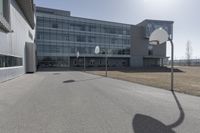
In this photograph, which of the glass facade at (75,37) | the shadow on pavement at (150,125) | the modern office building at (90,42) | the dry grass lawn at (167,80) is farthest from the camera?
the modern office building at (90,42)

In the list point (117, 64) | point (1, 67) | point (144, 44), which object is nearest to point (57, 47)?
point (117, 64)

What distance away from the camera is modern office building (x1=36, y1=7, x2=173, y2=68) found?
52.4m

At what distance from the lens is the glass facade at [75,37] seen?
52094 mm

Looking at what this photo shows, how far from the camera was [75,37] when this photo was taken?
2247 inches

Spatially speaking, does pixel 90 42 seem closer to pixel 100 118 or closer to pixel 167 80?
pixel 167 80

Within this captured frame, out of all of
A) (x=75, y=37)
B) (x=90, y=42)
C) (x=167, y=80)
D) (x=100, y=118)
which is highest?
(x=75, y=37)

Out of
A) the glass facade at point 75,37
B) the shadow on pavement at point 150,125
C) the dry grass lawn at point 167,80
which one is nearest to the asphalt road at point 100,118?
the shadow on pavement at point 150,125

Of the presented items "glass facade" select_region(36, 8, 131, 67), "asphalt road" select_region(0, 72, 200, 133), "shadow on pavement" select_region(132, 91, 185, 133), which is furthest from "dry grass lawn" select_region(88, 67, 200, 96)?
"glass facade" select_region(36, 8, 131, 67)

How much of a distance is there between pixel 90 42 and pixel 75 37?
547 centimetres

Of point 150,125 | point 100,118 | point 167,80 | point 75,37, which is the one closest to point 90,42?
point 75,37

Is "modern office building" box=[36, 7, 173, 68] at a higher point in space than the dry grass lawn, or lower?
higher

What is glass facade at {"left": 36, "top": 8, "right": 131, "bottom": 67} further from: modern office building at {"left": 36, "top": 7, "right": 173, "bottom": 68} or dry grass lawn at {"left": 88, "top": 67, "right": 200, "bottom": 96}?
dry grass lawn at {"left": 88, "top": 67, "right": 200, "bottom": 96}

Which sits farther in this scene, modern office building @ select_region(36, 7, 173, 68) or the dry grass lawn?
modern office building @ select_region(36, 7, 173, 68)

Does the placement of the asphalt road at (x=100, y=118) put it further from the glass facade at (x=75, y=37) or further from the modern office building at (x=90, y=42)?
the glass facade at (x=75, y=37)
